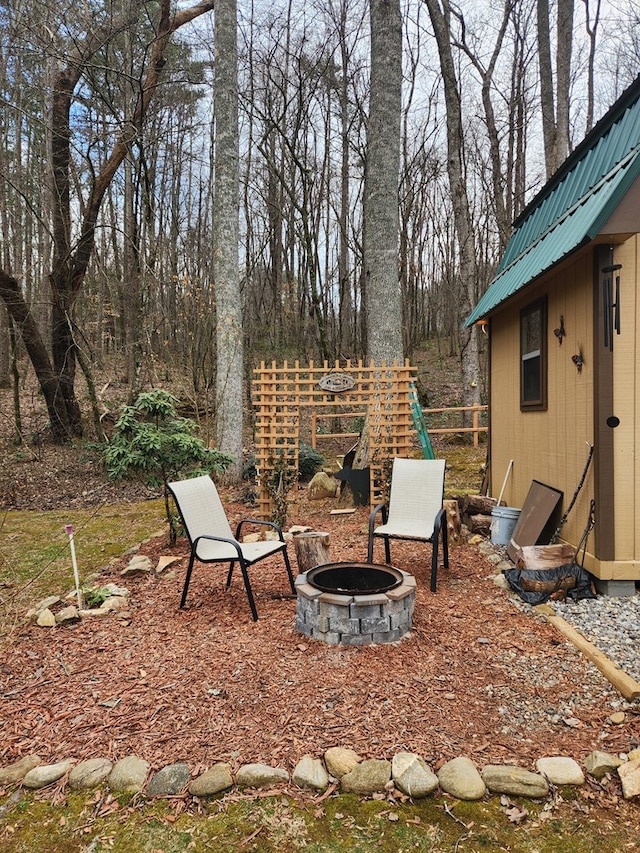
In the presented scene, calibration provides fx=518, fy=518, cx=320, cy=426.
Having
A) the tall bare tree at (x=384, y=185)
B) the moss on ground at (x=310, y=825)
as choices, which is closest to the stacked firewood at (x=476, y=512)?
the tall bare tree at (x=384, y=185)

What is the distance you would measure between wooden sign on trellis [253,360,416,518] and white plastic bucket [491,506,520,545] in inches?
64.6

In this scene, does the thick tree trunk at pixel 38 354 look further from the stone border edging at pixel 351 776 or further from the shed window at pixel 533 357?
the stone border edging at pixel 351 776

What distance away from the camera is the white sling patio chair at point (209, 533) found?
3.66 m

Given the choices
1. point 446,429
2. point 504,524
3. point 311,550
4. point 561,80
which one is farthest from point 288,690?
point 561,80

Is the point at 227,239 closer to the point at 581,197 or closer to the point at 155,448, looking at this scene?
the point at 155,448

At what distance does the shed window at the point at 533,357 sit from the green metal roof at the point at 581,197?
340 millimetres

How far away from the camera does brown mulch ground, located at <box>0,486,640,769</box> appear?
2.21 m

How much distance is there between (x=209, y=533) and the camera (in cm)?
402

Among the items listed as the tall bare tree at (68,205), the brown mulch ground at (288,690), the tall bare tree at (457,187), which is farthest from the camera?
the tall bare tree at (457,187)

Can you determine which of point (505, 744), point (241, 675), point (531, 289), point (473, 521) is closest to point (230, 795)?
point (241, 675)

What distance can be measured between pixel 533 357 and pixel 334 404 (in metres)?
2.40

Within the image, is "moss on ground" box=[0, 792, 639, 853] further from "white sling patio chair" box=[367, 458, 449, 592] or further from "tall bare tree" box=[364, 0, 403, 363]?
"tall bare tree" box=[364, 0, 403, 363]

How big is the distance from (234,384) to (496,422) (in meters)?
3.90

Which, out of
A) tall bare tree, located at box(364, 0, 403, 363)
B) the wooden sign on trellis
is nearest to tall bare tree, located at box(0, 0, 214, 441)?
tall bare tree, located at box(364, 0, 403, 363)
